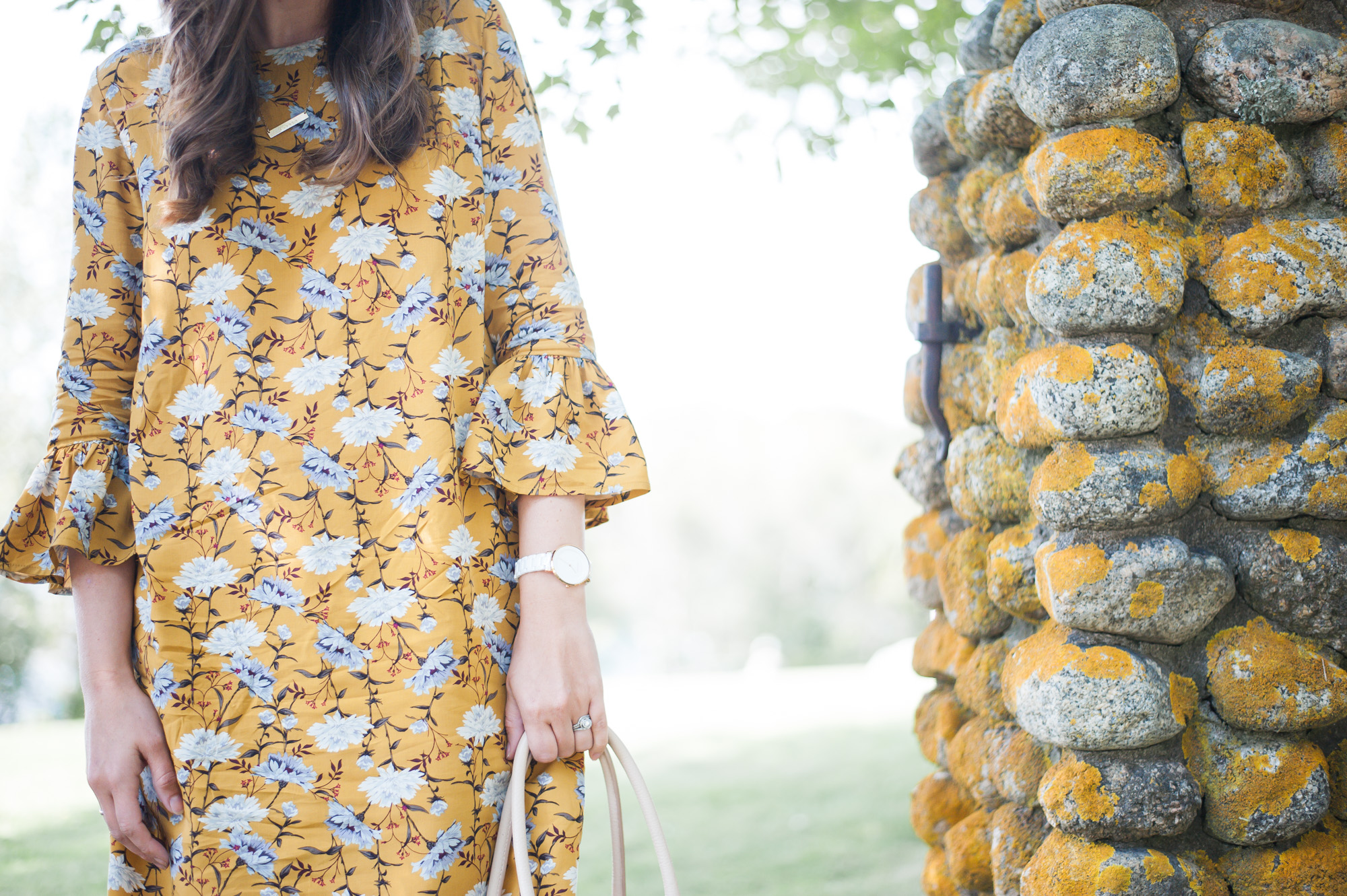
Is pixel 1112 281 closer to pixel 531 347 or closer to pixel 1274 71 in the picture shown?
pixel 1274 71

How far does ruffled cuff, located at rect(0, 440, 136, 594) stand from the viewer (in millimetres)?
1017

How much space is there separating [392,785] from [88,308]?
68 centimetres

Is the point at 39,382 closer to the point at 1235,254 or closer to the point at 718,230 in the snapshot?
the point at 1235,254

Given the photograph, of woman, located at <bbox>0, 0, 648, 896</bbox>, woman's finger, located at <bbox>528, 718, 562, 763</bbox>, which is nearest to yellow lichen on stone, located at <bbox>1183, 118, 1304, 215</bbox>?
woman, located at <bbox>0, 0, 648, 896</bbox>

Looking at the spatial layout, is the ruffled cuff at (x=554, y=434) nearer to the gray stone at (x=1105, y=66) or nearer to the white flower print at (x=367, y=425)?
the white flower print at (x=367, y=425)

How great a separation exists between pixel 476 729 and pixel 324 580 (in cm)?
23

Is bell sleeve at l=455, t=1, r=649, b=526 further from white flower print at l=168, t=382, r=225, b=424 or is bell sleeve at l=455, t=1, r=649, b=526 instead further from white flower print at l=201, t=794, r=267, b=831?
white flower print at l=201, t=794, r=267, b=831

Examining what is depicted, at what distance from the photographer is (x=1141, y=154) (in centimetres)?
107

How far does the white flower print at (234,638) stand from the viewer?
97cm

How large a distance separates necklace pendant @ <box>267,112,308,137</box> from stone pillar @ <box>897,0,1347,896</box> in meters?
0.89

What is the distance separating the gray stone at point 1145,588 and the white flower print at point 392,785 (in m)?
0.76

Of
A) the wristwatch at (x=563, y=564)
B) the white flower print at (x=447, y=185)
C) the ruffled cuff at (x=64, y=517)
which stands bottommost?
the wristwatch at (x=563, y=564)

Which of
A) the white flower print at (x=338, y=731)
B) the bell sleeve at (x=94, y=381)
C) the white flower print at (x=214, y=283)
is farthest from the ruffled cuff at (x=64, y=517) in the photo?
the white flower print at (x=338, y=731)

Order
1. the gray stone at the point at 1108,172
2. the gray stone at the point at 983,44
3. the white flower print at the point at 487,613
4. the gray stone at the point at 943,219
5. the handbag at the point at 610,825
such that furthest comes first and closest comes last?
the gray stone at the point at 943,219 < the gray stone at the point at 983,44 < the gray stone at the point at 1108,172 < the white flower print at the point at 487,613 < the handbag at the point at 610,825
